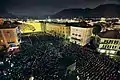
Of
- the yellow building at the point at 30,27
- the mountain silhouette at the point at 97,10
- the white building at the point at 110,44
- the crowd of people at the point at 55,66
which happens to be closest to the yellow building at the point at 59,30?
the yellow building at the point at 30,27

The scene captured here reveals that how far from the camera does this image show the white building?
11945mm

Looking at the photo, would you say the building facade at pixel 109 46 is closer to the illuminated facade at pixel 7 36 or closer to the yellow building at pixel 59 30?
the yellow building at pixel 59 30

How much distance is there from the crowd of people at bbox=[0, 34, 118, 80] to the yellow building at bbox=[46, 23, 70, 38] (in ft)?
20.8

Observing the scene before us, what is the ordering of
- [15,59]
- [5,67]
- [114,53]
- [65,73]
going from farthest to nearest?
[114,53]
[15,59]
[5,67]
[65,73]

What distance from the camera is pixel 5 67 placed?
→ 8867mm

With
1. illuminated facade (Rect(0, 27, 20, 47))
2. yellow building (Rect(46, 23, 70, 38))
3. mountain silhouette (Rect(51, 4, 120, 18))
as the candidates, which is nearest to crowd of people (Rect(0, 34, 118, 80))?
illuminated facade (Rect(0, 27, 20, 47))

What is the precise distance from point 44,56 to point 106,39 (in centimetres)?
538

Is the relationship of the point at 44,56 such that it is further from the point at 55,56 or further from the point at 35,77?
the point at 35,77

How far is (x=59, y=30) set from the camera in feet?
64.1

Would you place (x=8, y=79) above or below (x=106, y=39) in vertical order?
below

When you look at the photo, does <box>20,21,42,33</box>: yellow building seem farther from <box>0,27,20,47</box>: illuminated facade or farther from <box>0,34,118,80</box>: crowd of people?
<box>0,34,118,80</box>: crowd of people

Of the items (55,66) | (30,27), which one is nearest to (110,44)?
(55,66)

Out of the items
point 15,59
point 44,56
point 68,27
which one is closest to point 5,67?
point 15,59

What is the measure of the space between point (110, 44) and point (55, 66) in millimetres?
5636
